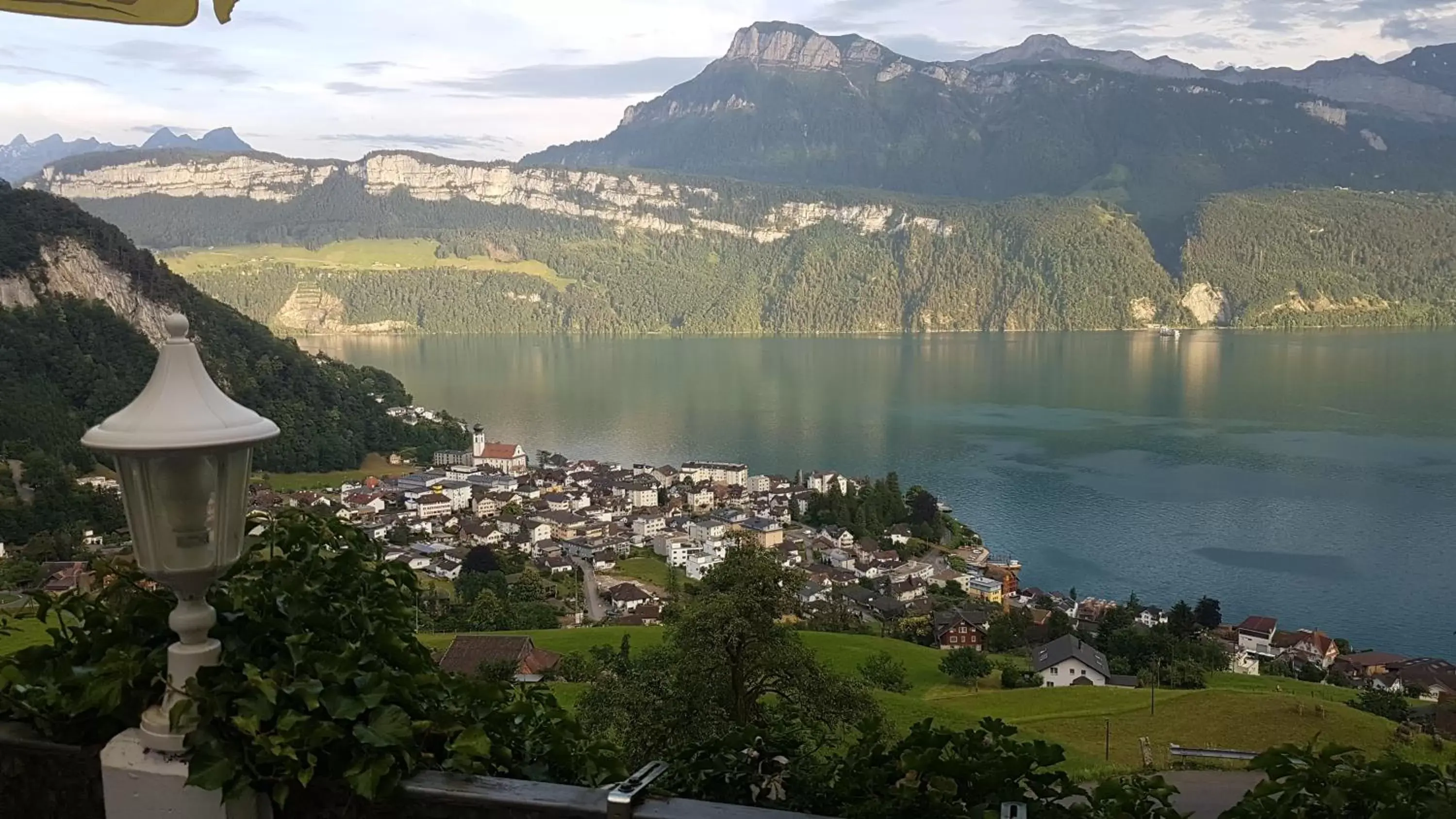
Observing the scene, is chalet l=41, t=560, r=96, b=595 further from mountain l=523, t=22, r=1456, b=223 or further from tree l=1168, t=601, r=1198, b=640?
mountain l=523, t=22, r=1456, b=223

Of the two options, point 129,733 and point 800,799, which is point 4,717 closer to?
point 129,733

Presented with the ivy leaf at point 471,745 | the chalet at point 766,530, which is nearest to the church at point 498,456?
the chalet at point 766,530

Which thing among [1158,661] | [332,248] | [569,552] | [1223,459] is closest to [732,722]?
[1158,661]

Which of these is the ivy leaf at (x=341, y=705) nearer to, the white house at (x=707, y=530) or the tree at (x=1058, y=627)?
the tree at (x=1058, y=627)

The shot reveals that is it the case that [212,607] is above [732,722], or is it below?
above

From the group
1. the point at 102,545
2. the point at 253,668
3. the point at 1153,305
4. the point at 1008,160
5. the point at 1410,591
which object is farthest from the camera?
the point at 1008,160

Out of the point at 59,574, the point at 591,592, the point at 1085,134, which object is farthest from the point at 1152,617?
the point at 1085,134
